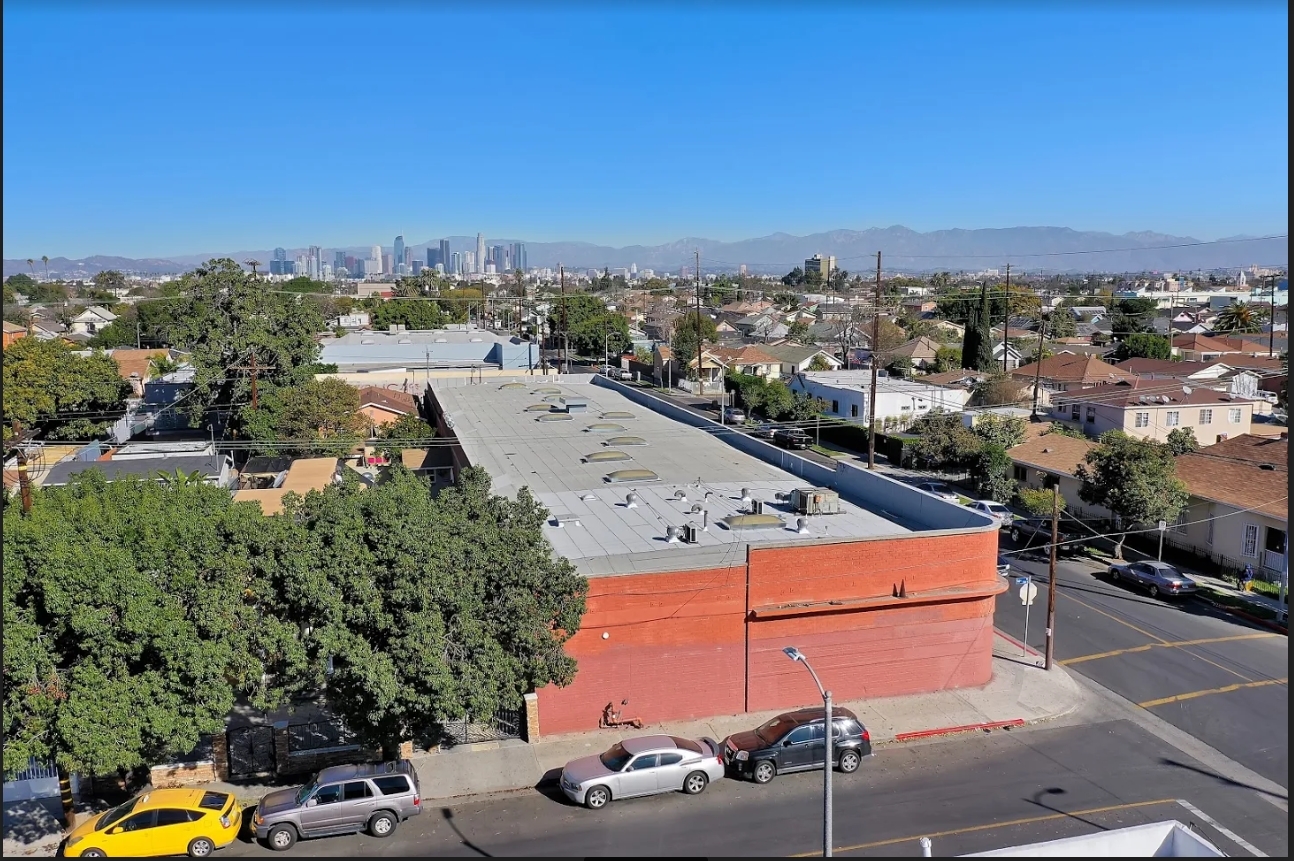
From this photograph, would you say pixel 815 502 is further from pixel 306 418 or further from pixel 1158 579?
pixel 306 418

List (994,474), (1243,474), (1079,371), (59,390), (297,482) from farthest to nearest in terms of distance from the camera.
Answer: (1079,371) < (59,390) < (994,474) < (297,482) < (1243,474)

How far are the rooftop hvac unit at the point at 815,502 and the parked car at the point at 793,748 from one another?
21.0 feet

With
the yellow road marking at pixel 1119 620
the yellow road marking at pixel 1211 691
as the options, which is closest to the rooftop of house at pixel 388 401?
the yellow road marking at pixel 1119 620

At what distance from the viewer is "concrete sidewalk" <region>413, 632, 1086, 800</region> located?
18.0 meters

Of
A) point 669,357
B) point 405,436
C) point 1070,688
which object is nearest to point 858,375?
point 669,357

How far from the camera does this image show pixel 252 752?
18.2 metres

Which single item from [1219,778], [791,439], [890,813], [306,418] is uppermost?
[306,418]

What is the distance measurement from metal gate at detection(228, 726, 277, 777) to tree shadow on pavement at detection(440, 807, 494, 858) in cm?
405

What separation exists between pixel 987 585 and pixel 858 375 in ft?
138

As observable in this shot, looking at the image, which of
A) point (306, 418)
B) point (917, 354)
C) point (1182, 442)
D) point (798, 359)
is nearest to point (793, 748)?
point (1182, 442)

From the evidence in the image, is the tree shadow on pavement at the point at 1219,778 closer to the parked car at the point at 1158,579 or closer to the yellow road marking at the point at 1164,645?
the yellow road marking at the point at 1164,645

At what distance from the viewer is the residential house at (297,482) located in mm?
32312

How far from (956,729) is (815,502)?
21.5 feet

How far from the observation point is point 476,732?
1967cm
